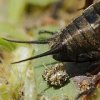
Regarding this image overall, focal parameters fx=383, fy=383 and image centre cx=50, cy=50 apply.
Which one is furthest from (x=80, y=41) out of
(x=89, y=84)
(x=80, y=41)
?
(x=89, y=84)

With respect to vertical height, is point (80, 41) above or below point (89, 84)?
above

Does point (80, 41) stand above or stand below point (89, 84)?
above

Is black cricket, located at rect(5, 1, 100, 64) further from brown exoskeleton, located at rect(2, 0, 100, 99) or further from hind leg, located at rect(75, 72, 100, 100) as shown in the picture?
hind leg, located at rect(75, 72, 100, 100)

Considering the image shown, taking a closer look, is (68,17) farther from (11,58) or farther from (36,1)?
(11,58)

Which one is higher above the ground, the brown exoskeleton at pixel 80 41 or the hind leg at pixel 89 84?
the brown exoskeleton at pixel 80 41

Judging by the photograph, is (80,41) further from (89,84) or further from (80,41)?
(89,84)

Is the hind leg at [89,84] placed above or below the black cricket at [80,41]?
below

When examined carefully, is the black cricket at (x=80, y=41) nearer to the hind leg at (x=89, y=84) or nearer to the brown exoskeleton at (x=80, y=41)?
the brown exoskeleton at (x=80, y=41)

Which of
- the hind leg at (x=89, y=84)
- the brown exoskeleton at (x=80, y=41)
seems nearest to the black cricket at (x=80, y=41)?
the brown exoskeleton at (x=80, y=41)

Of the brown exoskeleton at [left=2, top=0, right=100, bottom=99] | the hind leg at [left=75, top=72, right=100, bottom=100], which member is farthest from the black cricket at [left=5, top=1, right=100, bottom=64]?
the hind leg at [left=75, top=72, right=100, bottom=100]
